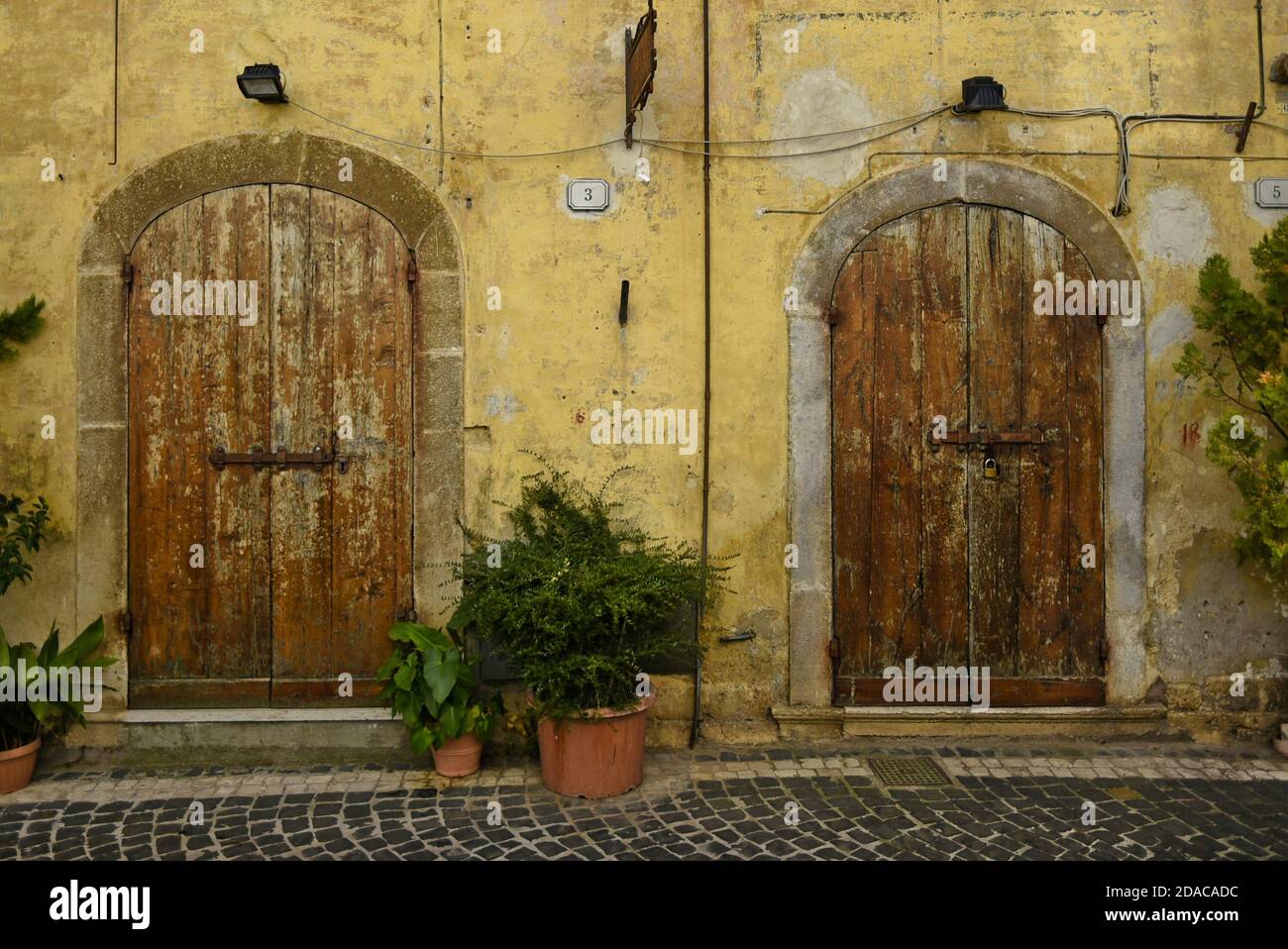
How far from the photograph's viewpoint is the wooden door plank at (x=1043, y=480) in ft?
17.9

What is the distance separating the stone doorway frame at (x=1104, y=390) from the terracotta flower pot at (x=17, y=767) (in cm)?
394

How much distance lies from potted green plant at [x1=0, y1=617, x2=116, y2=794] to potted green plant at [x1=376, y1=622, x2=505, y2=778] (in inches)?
61.4

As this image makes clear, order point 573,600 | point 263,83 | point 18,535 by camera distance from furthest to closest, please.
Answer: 1. point 263,83
2. point 18,535
3. point 573,600

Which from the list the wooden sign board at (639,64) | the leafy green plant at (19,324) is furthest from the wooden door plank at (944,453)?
the leafy green plant at (19,324)

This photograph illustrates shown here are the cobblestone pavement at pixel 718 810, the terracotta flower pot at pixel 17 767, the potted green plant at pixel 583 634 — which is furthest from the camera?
the terracotta flower pot at pixel 17 767

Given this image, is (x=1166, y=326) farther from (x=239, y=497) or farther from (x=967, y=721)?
(x=239, y=497)

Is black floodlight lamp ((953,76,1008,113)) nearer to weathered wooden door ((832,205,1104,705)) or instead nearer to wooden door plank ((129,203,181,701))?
weathered wooden door ((832,205,1104,705))

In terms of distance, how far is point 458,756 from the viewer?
16.3 ft

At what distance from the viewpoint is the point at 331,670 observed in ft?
17.5

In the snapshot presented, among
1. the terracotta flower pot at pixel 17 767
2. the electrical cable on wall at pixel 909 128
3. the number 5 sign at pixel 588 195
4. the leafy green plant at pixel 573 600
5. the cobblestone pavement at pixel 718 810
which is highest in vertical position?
the electrical cable on wall at pixel 909 128

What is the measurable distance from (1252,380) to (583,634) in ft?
12.5

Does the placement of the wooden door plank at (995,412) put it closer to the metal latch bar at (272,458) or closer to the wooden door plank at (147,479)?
the metal latch bar at (272,458)

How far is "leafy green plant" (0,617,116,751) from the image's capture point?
4.83 m

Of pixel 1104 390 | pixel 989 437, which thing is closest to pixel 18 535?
pixel 989 437
